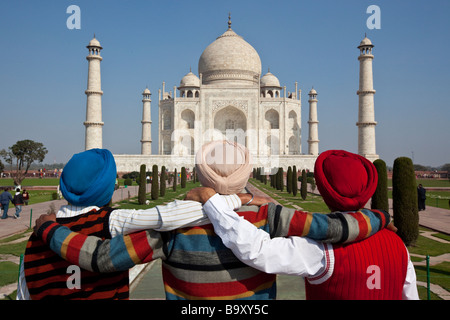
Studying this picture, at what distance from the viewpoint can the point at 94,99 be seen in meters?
22.5

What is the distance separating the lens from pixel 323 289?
4.33 feet

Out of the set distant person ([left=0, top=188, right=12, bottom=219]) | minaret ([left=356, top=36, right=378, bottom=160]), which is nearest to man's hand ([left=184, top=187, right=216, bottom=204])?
distant person ([left=0, top=188, right=12, bottom=219])

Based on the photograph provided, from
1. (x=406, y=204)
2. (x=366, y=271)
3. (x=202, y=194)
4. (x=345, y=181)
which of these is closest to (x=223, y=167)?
(x=202, y=194)

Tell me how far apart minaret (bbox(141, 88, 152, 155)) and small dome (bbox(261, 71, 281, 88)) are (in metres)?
9.88

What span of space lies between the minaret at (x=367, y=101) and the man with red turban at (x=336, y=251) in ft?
76.5

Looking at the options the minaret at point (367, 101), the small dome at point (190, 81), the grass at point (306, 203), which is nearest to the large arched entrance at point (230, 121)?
the small dome at point (190, 81)

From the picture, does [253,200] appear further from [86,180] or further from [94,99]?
[94,99]

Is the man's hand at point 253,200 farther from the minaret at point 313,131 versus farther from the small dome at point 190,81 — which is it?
the small dome at point 190,81

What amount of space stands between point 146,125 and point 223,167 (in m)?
29.3

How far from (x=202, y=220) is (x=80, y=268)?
47cm

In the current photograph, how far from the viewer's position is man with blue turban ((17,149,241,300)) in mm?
1217

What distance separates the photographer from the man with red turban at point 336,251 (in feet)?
3.82

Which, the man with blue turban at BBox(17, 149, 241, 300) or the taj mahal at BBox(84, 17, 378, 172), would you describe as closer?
the man with blue turban at BBox(17, 149, 241, 300)

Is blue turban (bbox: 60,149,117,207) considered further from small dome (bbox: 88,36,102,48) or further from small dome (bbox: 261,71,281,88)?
small dome (bbox: 261,71,281,88)
